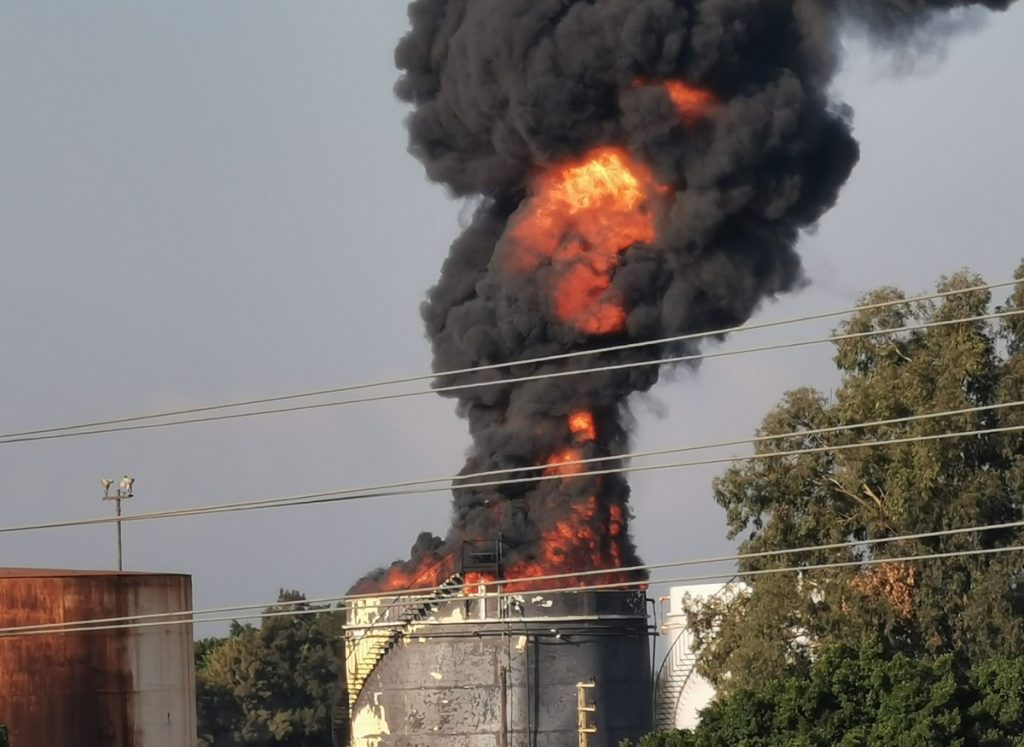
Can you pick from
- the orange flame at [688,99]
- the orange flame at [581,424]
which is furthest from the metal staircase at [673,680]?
the orange flame at [688,99]

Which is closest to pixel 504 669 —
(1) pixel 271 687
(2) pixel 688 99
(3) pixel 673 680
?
(2) pixel 688 99

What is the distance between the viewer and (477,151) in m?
52.0

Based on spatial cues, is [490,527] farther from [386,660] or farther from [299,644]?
[299,644]

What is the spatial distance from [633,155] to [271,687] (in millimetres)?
45973

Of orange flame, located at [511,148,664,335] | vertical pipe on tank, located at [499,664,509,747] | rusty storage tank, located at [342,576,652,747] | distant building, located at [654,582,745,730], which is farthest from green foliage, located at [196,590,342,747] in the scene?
orange flame, located at [511,148,664,335]

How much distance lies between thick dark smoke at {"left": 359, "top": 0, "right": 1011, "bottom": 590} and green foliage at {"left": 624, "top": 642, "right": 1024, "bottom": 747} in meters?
18.8

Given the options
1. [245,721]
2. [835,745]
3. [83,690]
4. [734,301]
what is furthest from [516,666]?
[245,721]

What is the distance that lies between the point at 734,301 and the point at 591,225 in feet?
14.1

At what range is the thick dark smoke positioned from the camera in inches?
1869

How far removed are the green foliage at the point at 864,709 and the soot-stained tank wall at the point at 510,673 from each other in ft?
Answer: 62.3

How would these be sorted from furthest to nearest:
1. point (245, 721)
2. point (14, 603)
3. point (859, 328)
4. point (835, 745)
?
point (245, 721) → point (859, 328) → point (14, 603) → point (835, 745)

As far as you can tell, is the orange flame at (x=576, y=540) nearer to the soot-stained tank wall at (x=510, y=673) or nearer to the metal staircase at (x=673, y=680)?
the soot-stained tank wall at (x=510, y=673)

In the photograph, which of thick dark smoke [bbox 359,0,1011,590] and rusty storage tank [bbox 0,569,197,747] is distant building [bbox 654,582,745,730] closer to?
thick dark smoke [bbox 359,0,1011,590]

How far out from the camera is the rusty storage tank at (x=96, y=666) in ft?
120
